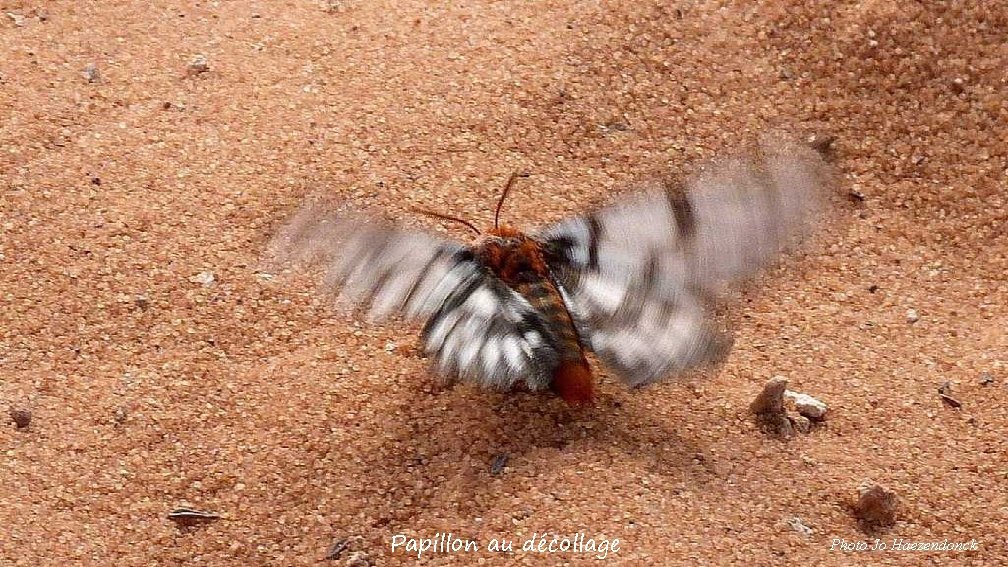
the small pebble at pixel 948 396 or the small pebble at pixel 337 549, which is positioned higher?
the small pebble at pixel 948 396

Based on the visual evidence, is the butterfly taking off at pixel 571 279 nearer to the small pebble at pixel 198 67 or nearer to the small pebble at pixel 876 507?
the small pebble at pixel 876 507

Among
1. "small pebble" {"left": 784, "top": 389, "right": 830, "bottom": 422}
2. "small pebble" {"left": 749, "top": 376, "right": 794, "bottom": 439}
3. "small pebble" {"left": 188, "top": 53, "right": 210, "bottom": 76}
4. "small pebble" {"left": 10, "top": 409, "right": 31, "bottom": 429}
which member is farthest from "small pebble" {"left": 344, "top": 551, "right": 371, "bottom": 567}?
"small pebble" {"left": 188, "top": 53, "right": 210, "bottom": 76}

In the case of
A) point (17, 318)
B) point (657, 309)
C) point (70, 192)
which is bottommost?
point (17, 318)

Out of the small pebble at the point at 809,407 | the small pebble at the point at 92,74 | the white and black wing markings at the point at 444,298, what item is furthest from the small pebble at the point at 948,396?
the small pebble at the point at 92,74

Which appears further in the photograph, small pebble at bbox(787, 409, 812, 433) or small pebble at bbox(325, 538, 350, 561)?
small pebble at bbox(787, 409, 812, 433)

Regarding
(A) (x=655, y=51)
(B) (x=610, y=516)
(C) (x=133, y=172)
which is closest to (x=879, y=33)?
(A) (x=655, y=51)

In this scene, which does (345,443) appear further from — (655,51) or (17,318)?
(655,51)

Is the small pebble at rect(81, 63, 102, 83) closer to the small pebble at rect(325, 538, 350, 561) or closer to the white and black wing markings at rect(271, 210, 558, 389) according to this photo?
the white and black wing markings at rect(271, 210, 558, 389)
